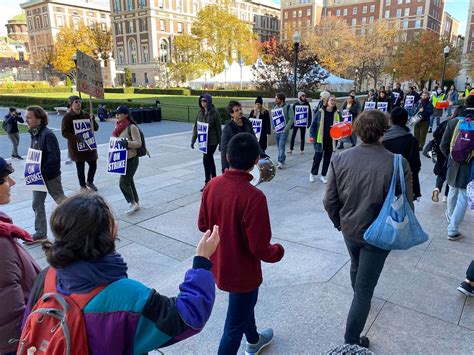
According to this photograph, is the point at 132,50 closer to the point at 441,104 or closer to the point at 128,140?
the point at 441,104

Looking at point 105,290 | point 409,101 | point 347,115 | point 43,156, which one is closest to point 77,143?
point 43,156

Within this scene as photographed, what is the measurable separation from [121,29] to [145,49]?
347 inches

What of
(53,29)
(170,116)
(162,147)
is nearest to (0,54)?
(53,29)

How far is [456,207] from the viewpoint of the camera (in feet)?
16.2

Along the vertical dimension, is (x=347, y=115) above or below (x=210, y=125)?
below

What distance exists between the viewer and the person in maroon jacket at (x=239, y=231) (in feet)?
7.71

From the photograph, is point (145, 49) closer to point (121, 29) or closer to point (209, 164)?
point (121, 29)

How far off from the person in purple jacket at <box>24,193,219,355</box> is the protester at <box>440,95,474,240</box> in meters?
4.64

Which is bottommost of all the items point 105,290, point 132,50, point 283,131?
point 283,131

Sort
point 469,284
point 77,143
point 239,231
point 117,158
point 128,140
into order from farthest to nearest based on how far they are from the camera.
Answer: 1. point 77,143
2. point 128,140
3. point 117,158
4. point 469,284
5. point 239,231

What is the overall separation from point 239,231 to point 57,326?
1.35 m

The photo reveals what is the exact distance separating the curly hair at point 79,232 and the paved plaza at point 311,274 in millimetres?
2114

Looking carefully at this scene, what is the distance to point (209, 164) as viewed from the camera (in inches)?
302

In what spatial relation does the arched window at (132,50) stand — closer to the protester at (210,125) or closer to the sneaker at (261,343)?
the protester at (210,125)
